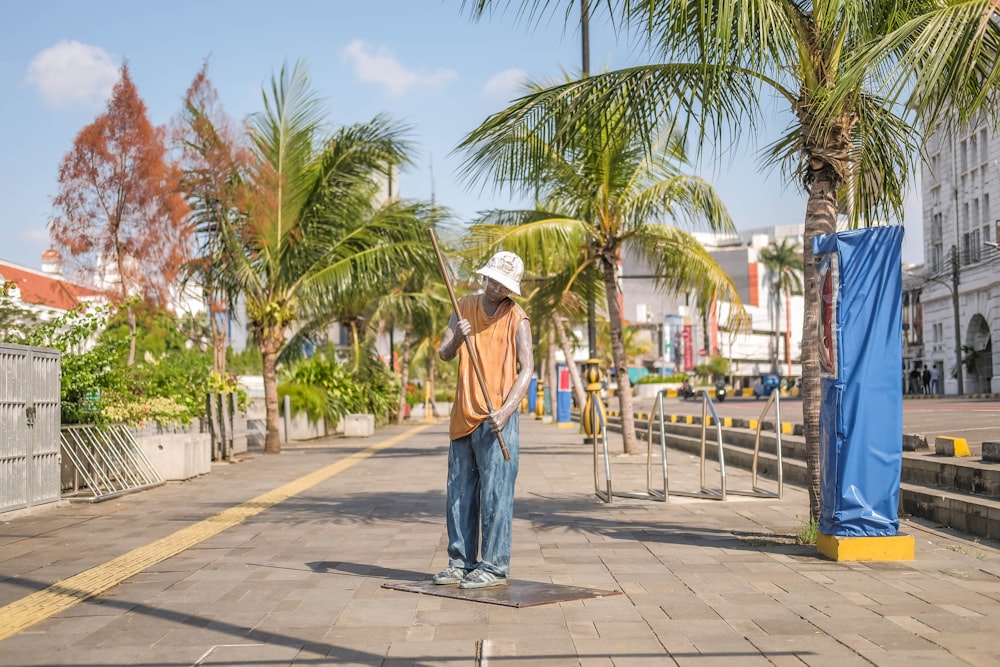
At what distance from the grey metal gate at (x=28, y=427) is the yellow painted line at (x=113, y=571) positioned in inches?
73.2

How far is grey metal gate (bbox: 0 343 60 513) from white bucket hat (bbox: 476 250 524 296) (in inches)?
242

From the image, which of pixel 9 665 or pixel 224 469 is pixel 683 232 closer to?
pixel 224 469

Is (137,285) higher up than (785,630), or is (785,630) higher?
(137,285)

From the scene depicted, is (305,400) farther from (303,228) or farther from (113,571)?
(113,571)

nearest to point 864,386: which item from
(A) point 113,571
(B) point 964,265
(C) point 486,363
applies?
(C) point 486,363

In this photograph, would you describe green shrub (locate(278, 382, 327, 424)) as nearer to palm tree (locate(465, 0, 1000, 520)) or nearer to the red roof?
the red roof

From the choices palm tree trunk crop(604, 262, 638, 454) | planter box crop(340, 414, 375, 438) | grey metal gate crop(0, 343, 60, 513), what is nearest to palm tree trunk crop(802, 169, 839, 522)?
grey metal gate crop(0, 343, 60, 513)

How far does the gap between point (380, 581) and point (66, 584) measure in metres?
1.89

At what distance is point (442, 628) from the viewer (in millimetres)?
5562

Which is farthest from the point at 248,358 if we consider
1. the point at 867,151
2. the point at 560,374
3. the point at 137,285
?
the point at 867,151

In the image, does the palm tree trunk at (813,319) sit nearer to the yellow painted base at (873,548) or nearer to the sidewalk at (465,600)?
the sidewalk at (465,600)

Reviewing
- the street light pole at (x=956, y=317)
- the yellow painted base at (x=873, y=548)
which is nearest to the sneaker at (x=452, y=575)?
the yellow painted base at (x=873, y=548)

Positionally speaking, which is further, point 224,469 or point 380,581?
point 224,469

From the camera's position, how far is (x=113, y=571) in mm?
7484
